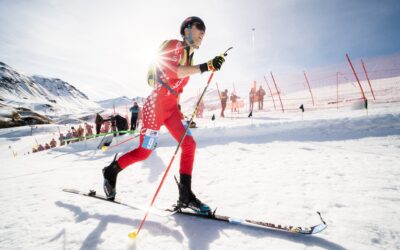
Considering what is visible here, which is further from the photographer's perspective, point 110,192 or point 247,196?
point 247,196

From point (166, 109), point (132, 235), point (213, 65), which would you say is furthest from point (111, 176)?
point (213, 65)

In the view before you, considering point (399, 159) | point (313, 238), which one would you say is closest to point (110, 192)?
point (313, 238)

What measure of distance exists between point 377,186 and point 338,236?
1753mm

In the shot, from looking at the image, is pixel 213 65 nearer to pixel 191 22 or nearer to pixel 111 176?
pixel 191 22

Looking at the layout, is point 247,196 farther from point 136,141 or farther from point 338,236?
point 136,141

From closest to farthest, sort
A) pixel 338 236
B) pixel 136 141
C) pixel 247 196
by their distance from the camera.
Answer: pixel 338 236 < pixel 247 196 < pixel 136 141

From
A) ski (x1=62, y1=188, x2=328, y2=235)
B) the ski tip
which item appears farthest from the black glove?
the ski tip

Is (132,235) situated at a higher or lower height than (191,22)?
lower

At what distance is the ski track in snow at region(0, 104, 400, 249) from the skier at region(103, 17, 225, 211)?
1.59 feet

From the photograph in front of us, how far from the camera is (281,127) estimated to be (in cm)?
970

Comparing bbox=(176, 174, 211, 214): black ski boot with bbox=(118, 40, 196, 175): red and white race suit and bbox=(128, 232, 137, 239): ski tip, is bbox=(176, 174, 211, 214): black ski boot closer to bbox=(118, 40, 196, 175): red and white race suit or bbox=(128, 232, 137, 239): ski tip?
bbox=(118, 40, 196, 175): red and white race suit

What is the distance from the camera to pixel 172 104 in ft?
9.87

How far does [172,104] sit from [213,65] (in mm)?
754

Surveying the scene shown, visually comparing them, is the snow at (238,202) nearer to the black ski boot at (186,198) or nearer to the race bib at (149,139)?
the black ski boot at (186,198)
